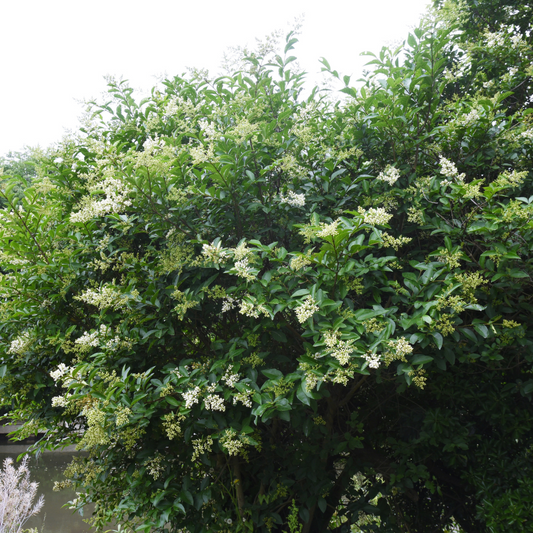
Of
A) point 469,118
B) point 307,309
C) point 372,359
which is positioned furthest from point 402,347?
point 469,118

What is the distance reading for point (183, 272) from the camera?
88.9 inches

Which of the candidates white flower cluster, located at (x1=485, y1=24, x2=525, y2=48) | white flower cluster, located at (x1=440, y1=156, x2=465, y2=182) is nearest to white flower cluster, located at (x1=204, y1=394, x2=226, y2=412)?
white flower cluster, located at (x1=440, y1=156, x2=465, y2=182)

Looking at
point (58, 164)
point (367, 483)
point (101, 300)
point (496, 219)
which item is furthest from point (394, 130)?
point (367, 483)

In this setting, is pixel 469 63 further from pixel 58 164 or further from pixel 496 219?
pixel 58 164

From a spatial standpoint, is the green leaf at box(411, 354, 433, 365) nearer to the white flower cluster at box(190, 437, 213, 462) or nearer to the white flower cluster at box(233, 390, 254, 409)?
the white flower cluster at box(233, 390, 254, 409)

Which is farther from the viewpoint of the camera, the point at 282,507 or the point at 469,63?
the point at 469,63

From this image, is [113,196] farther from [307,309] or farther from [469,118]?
[469,118]

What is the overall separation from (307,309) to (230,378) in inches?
21.2

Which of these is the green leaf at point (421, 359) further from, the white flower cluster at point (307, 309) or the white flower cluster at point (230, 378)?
the white flower cluster at point (230, 378)

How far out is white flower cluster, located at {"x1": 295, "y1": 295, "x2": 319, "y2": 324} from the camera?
5.47 feet

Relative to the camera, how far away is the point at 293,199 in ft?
7.10

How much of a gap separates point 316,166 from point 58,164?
1.67m

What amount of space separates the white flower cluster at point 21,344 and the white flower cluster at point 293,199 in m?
1.77

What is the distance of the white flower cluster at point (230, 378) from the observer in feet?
6.44
